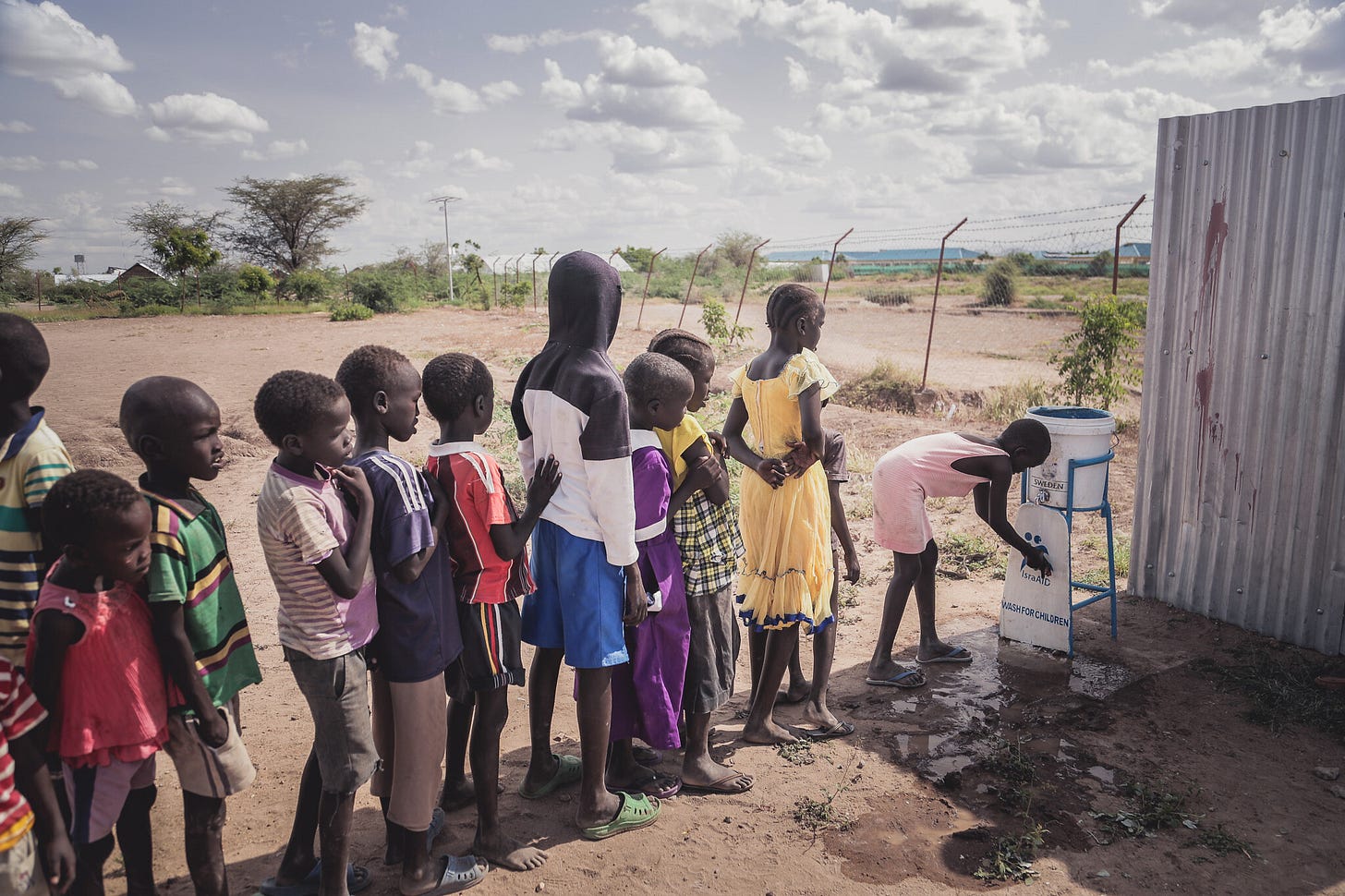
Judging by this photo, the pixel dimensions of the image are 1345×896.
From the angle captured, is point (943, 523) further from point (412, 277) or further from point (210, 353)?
point (412, 277)

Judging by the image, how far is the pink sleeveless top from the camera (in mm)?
2002

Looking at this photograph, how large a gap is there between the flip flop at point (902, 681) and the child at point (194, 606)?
270cm

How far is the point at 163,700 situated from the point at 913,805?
2.38 meters

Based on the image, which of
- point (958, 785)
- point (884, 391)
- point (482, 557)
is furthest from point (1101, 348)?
point (482, 557)

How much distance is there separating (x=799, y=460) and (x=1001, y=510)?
4.07 feet

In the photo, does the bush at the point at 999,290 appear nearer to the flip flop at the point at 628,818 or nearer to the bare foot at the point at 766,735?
the bare foot at the point at 766,735

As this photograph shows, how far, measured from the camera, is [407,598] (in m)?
2.43

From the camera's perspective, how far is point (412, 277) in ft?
136

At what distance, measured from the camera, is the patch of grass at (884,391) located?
34.5 feet

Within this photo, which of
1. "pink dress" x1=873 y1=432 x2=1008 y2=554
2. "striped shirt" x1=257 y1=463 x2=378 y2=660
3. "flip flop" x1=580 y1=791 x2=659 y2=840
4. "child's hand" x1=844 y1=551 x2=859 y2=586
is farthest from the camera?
"pink dress" x1=873 y1=432 x2=1008 y2=554

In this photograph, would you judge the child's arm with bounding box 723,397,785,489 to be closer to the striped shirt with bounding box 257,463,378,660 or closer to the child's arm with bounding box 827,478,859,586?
the child's arm with bounding box 827,478,859,586

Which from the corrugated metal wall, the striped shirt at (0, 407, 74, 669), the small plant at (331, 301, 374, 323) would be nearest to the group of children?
the striped shirt at (0, 407, 74, 669)

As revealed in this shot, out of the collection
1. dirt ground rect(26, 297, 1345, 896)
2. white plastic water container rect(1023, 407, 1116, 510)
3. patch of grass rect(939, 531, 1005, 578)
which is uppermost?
white plastic water container rect(1023, 407, 1116, 510)

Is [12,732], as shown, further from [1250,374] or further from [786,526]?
[1250,374]
